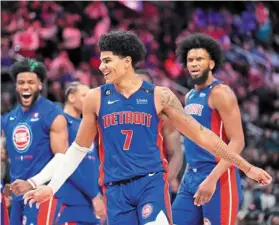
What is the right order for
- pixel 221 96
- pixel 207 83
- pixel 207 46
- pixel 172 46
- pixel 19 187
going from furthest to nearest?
pixel 172 46, pixel 207 46, pixel 207 83, pixel 221 96, pixel 19 187

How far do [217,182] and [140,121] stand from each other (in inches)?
54.8

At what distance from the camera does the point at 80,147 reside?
6.12m

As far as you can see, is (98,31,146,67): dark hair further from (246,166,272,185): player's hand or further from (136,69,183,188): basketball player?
(136,69,183,188): basketball player

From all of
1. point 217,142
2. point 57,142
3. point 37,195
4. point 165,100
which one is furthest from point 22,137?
point 217,142

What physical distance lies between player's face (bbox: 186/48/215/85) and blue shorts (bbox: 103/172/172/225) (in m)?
1.63

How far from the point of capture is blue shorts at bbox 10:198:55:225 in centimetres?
726

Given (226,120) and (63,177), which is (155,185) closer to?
(63,177)

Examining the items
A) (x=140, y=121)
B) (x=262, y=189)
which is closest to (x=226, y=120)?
(x=140, y=121)

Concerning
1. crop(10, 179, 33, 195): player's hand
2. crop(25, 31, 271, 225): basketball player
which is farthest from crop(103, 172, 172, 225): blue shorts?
crop(10, 179, 33, 195): player's hand

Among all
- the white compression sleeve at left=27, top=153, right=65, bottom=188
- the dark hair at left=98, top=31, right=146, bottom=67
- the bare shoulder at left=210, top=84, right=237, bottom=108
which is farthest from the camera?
the bare shoulder at left=210, top=84, right=237, bottom=108

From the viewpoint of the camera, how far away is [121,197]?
19.1ft

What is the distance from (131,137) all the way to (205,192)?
3.40 feet

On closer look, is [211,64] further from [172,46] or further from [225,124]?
[172,46]

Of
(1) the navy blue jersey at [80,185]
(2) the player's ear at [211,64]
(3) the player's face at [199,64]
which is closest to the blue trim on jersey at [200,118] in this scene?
(3) the player's face at [199,64]
